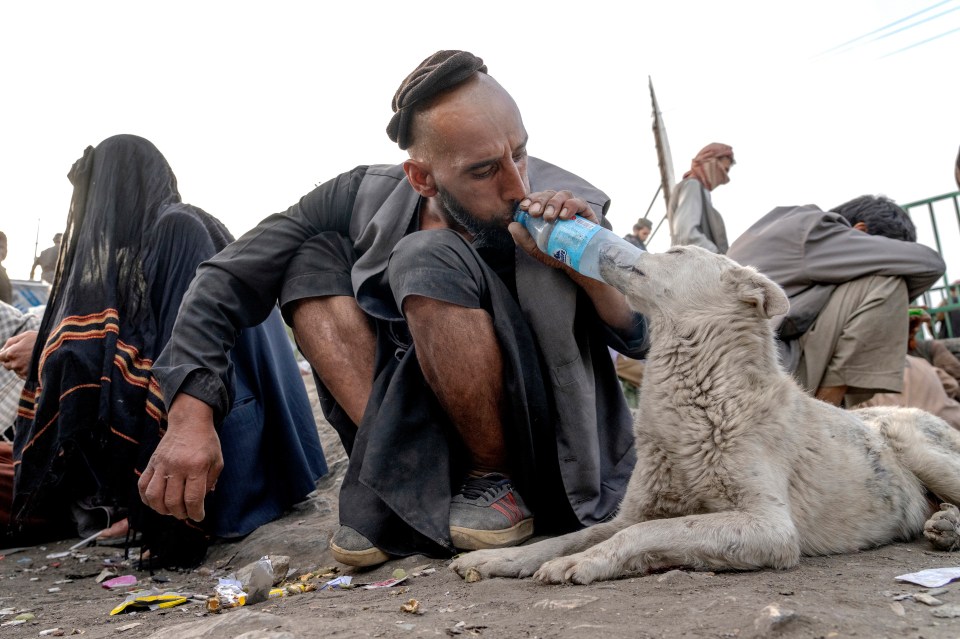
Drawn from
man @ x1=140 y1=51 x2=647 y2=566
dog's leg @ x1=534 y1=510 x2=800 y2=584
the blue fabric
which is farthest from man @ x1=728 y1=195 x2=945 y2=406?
the blue fabric

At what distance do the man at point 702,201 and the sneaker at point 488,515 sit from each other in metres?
5.03

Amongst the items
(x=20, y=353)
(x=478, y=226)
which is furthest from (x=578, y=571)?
(x=20, y=353)

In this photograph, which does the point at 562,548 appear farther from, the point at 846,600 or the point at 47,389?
the point at 47,389

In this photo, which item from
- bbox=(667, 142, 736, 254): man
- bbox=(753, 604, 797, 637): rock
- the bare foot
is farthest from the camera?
bbox=(667, 142, 736, 254): man

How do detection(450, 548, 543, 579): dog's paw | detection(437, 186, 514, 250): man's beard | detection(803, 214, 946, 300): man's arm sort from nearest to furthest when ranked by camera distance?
detection(450, 548, 543, 579): dog's paw, detection(437, 186, 514, 250): man's beard, detection(803, 214, 946, 300): man's arm

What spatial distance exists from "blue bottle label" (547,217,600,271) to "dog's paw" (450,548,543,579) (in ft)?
3.70

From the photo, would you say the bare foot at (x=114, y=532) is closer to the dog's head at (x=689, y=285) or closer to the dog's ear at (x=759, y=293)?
the dog's head at (x=689, y=285)

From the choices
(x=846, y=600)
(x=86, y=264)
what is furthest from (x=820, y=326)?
(x=86, y=264)

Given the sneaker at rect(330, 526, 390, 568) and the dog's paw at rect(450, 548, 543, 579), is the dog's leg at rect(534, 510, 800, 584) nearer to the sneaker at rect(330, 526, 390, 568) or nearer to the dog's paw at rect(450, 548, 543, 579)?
the dog's paw at rect(450, 548, 543, 579)

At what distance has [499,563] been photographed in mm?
Result: 2586

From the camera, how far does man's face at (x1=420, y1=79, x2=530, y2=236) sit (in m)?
3.23

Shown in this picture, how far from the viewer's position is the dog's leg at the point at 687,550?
2.38 m

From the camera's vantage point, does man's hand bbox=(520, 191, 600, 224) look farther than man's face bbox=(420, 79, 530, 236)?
No

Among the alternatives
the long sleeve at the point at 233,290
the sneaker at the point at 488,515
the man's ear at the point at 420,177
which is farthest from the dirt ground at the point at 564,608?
the man's ear at the point at 420,177
